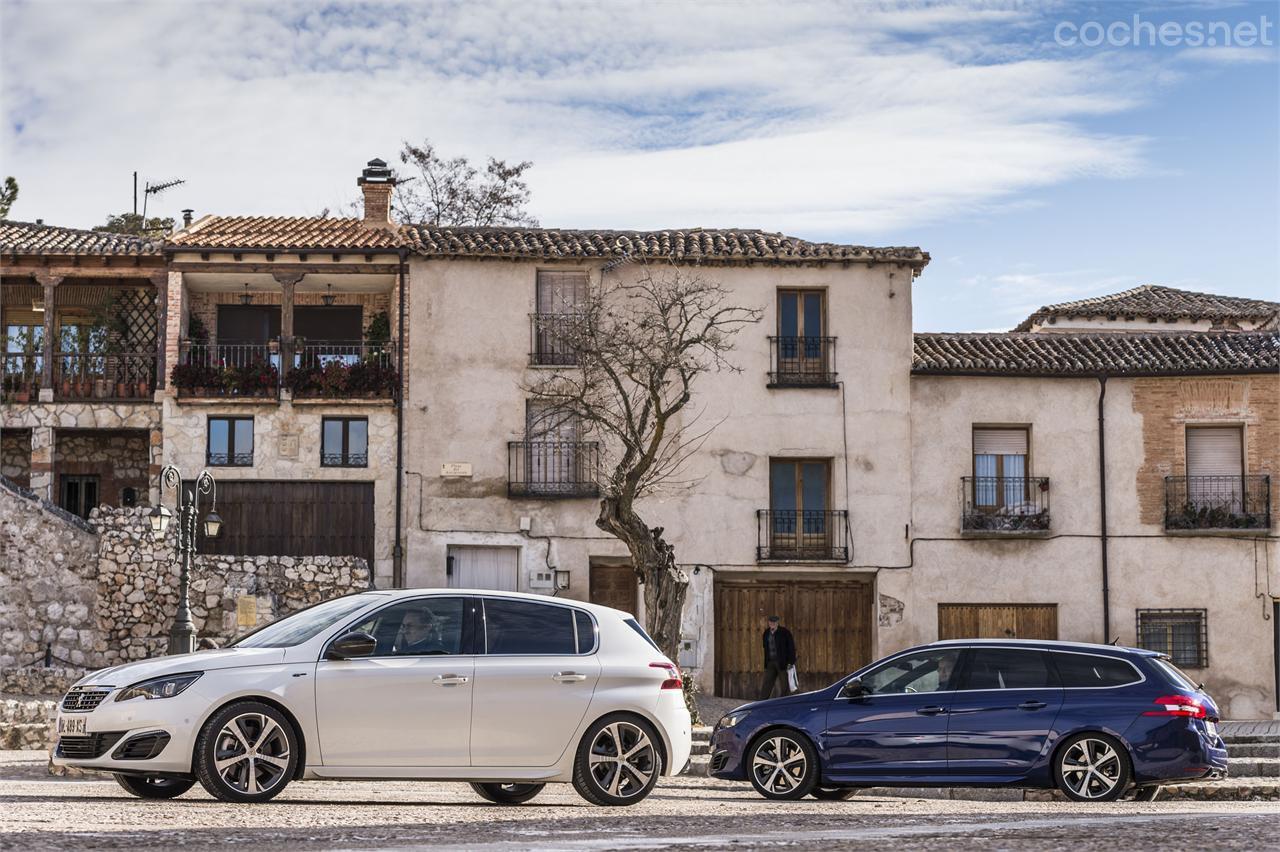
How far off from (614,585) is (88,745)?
843 inches

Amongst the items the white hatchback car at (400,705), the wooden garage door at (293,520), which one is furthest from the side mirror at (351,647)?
the wooden garage door at (293,520)

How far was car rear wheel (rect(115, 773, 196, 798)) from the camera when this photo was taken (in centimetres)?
1266

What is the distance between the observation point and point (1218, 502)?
33531 mm

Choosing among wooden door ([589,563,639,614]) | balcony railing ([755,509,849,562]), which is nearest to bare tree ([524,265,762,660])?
wooden door ([589,563,639,614])

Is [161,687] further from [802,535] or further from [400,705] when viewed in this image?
[802,535]

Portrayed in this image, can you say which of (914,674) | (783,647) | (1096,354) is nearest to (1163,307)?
(1096,354)

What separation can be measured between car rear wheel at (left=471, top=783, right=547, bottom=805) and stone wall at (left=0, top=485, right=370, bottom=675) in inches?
678

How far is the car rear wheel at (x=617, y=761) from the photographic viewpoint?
12711 mm

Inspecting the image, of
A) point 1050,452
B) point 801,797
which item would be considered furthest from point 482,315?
point 801,797

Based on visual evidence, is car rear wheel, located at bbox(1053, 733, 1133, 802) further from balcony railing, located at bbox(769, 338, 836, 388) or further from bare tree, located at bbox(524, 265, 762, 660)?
balcony railing, located at bbox(769, 338, 836, 388)

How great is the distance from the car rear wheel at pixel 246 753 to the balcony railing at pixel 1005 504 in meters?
22.9

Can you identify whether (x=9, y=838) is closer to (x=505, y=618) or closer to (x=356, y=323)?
(x=505, y=618)

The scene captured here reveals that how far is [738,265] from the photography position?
3388 cm

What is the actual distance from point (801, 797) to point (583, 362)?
59.4 feet
